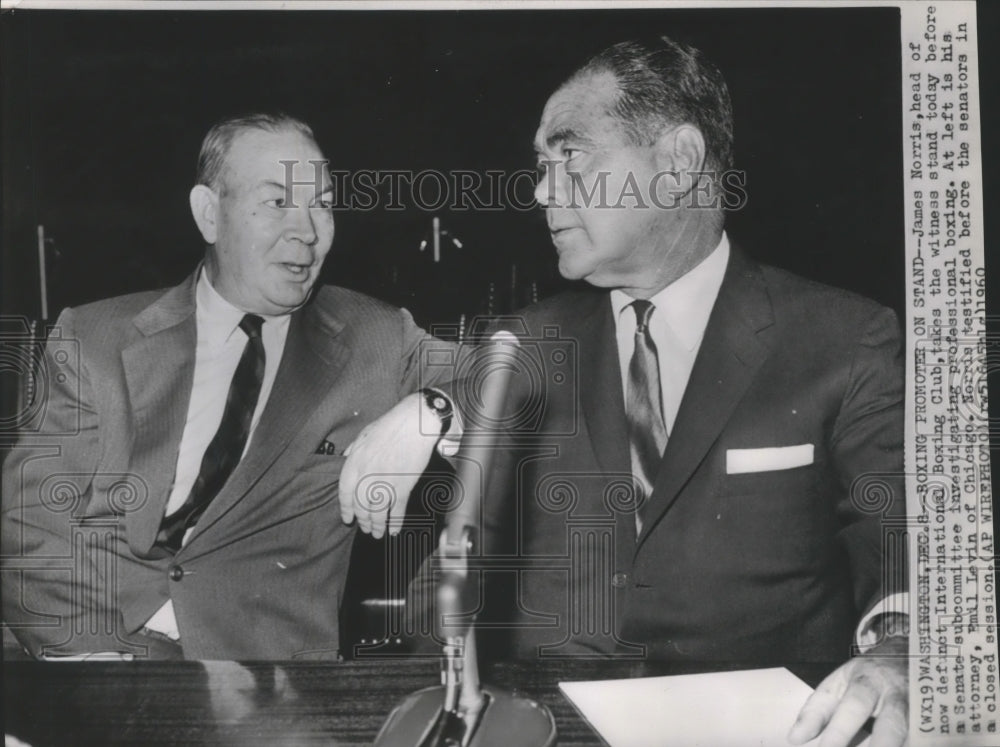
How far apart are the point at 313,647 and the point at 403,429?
0.38 metres

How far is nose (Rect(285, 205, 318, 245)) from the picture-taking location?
149 centimetres

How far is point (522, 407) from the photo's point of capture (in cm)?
149

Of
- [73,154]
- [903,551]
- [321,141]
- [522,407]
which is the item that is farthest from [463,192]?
[903,551]

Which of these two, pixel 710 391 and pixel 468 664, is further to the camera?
pixel 710 391

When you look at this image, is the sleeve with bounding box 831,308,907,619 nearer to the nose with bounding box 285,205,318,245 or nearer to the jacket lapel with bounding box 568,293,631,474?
the jacket lapel with bounding box 568,293,631,474

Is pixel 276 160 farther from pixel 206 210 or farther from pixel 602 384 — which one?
pixel 602 384

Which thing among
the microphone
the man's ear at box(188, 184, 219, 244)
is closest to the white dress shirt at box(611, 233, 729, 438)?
the microphone

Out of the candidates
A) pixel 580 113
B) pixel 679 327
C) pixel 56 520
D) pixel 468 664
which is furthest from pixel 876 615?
pixel 56 520

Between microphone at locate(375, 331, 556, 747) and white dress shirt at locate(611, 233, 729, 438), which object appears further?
white dress shirt at locate(611, 233, 729, 438)

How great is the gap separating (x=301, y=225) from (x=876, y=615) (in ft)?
3.65

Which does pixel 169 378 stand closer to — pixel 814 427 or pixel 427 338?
pixel 427 338

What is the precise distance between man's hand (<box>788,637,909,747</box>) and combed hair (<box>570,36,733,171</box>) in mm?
822

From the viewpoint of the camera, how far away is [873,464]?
4.87ft

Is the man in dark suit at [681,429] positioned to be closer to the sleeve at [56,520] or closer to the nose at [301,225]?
the nose at [301,225]
